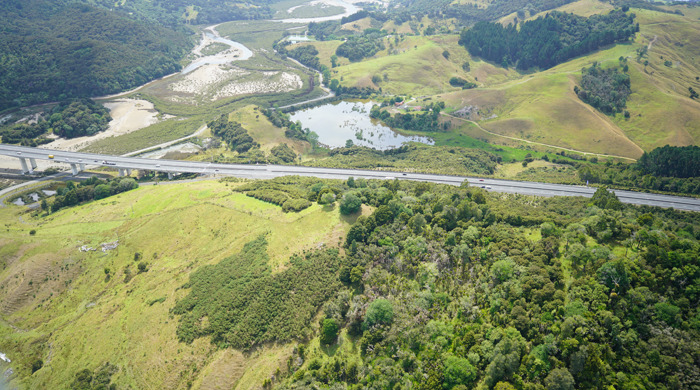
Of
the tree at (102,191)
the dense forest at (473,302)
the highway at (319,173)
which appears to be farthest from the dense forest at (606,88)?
the tree at (102,191)

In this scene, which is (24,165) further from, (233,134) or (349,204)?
(349,204)

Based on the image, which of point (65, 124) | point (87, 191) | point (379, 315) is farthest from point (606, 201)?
point (65, 124)

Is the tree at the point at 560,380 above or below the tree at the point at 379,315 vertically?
above

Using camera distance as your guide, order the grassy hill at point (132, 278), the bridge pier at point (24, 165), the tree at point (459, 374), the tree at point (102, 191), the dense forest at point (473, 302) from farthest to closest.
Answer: the bridge pier at point (24, 165) → the tree at point (102, 191) → the grassy hill at point (132, 278) → the tree at point (459, 374) → the dense forest at point (473, 302)

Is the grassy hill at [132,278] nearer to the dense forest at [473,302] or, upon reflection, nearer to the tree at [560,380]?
the dense forest at [473,302]

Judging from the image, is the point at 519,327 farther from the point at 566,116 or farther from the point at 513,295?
the point at 566,116
